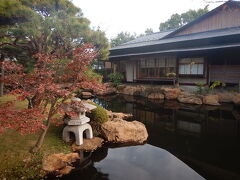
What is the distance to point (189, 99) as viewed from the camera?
9.70m

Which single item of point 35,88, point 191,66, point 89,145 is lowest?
point 89,145

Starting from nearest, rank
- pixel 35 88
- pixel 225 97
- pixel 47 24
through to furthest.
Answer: pixel 35 88 → pixel 47 24 → pixel 225 97

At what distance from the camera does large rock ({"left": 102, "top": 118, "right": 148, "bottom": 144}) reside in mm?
4562

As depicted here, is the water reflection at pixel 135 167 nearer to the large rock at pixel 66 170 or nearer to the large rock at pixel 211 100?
the large rock at pixel 66 170

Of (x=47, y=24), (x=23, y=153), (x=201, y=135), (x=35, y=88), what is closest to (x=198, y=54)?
(x=201, y=135)

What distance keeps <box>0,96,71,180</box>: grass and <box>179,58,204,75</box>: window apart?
35.5 feet

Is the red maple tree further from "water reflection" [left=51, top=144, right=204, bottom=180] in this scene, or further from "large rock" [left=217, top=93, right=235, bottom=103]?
"large rock" [left=217, top=93, right=235, bottom=103]

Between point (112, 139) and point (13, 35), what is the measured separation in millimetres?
5395

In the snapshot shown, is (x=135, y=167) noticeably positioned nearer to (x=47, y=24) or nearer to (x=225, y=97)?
(x=47, y=24)

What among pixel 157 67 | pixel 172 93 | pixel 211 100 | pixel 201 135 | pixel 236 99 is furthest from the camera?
pixel 157 67

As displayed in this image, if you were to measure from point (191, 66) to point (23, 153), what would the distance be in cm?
1207

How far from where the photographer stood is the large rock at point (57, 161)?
3.18 meters

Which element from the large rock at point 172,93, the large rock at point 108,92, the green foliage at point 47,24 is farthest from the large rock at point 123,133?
the large rock at point 108,92

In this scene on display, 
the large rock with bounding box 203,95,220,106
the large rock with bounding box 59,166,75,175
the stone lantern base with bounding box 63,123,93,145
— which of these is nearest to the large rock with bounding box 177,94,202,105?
the large rock with bounding box 203,95,220,106
